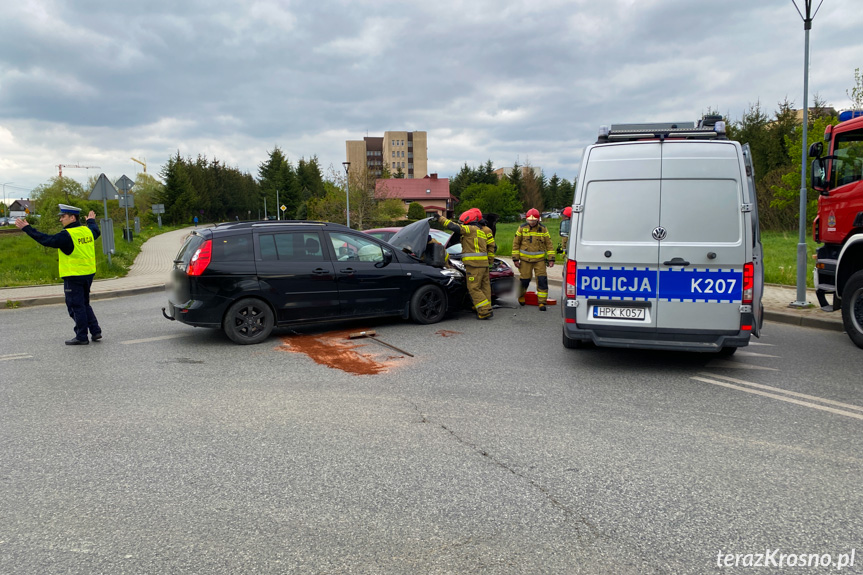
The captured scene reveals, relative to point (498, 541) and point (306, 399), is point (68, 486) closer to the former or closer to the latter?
point (306, 399)

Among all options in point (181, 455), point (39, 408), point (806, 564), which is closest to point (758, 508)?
point (806, 564)

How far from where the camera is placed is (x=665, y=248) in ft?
20.5

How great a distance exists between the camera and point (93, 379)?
6395 millimetres

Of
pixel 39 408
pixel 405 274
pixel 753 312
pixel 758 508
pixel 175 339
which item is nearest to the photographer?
pixel 758 508

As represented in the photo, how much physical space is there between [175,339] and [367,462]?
5.50 metres

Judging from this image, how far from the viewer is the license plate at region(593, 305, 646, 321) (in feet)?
20.9

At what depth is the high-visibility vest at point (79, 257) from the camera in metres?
8.07

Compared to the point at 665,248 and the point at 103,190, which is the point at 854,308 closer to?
the point at 665,248

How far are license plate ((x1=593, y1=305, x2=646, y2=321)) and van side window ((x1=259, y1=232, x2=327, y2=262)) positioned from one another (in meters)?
3.98

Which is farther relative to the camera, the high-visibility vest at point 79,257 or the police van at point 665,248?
the high-visibility vest at point 79,257

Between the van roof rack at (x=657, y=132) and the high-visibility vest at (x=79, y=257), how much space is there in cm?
672

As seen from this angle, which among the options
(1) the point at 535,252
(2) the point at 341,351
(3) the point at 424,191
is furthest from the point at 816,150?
(3) the point at 424,191

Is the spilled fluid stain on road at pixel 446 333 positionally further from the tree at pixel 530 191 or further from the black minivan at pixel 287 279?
the tree at pixel 530 191

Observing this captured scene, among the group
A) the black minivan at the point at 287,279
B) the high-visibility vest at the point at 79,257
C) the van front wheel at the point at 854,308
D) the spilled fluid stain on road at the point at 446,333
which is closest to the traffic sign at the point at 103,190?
the high-visibility vest at the point at 79,257
